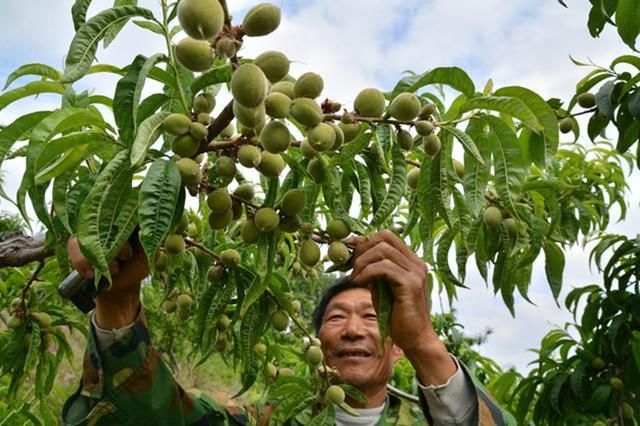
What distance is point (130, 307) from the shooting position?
1.49 meters

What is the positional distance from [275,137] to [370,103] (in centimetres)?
18

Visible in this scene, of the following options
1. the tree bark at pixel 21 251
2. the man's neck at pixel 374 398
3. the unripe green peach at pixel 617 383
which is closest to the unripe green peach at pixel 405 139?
the tree bark at pixel 21 251

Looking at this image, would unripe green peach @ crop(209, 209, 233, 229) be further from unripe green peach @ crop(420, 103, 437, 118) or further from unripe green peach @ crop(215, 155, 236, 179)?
unripe green peach @ crop(420, 103, 437, 118)

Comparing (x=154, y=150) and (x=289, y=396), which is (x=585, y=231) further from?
(x=154, y=150)

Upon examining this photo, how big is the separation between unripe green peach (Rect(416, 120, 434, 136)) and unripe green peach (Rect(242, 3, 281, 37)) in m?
0.26

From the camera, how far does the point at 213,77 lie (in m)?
1.03

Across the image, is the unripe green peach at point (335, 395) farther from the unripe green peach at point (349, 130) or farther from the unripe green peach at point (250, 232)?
the unripe green peach at point (349, 130)

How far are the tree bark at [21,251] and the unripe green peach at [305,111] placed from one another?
0.74 metres

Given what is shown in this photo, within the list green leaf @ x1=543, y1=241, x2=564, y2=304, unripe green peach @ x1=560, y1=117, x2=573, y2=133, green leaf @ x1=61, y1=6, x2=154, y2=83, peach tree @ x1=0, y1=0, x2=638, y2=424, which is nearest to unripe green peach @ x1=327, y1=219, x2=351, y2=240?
peach tree @ x1=0, y1=0, x2=638, y2=424

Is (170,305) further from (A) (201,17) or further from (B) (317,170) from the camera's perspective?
(A) (201,17)

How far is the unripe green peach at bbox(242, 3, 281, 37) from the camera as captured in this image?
944 millimetres

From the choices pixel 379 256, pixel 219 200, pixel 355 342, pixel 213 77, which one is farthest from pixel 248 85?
pixel 355 342

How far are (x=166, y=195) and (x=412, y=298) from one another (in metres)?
0.65

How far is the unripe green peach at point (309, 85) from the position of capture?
0.98 metres
